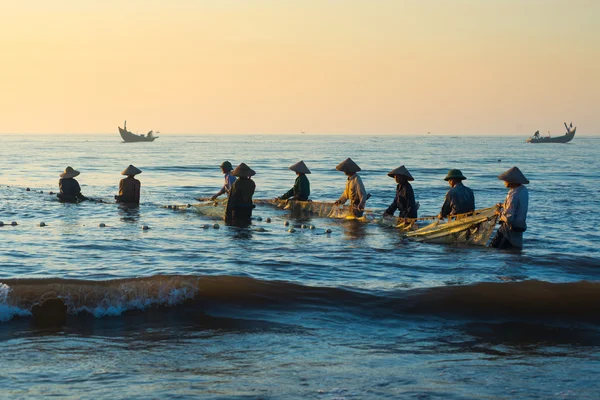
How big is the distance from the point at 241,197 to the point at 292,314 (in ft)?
22.2

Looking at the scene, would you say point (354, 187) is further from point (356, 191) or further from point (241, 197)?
point (241, 197)

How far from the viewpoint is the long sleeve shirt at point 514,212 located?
456 inches

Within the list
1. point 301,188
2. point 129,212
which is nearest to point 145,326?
point 301,188

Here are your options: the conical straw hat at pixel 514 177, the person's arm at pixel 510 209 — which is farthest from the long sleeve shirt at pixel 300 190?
the conical straw hat at pixel 514 177

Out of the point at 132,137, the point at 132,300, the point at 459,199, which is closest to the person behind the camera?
the point at 132,300

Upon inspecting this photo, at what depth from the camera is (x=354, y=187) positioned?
1602 cm

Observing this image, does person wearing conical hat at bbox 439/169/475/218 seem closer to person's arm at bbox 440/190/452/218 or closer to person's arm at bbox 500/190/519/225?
person's arm at bbox 440/190/452/218

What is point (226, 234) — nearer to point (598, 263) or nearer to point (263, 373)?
point (598, 263)

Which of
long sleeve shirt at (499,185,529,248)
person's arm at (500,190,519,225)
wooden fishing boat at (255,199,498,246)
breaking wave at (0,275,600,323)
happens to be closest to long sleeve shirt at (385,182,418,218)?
wooden fishing boat at (255,199,498,246)

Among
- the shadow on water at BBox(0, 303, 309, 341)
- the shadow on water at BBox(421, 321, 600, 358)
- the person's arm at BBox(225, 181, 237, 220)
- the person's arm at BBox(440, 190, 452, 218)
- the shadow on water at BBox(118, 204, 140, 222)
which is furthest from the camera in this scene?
the shadow on water at BBox(118, 204, 140, 222)

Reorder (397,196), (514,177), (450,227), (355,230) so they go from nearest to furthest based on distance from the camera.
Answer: (514,177)
(450,227)
(397,196)
(355,230)

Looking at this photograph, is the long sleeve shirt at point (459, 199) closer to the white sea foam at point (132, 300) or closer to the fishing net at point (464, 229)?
the fishing net at point (464, 229)

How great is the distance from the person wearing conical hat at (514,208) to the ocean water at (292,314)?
1.48 ft

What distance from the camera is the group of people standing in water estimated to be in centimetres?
1167
